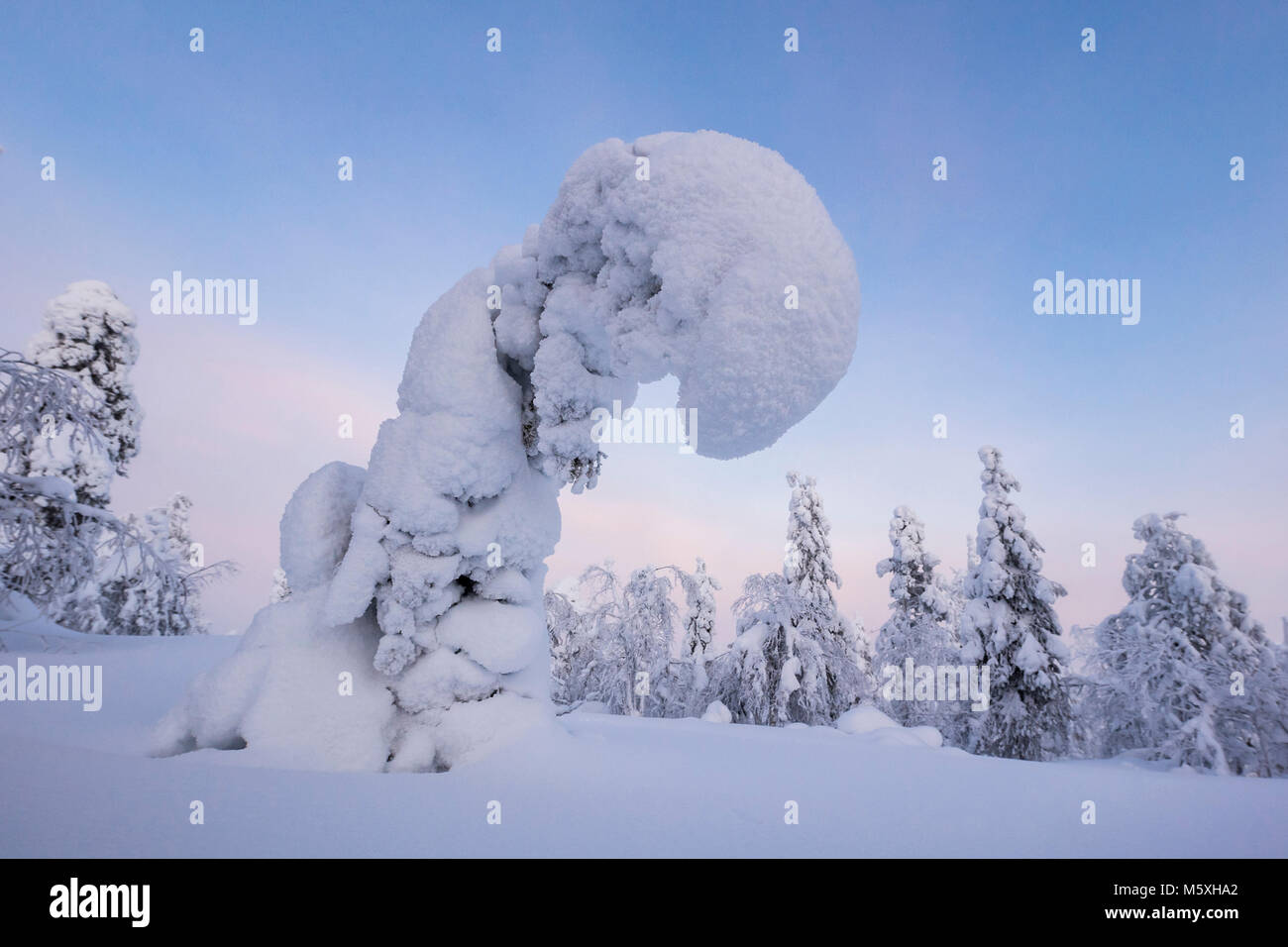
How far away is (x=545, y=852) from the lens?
8.77ft

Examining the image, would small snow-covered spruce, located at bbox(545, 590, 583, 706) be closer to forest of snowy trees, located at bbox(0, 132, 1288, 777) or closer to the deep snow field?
forest of snowy trees, located at bbox(0, 132, 1288, 777)

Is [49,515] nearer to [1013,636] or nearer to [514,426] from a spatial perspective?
[514,426]

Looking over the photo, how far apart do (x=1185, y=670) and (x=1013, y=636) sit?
3.64 metres

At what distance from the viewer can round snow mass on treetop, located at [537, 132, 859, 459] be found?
12.7 feet

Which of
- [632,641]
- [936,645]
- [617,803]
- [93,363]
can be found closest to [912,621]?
[936,645]

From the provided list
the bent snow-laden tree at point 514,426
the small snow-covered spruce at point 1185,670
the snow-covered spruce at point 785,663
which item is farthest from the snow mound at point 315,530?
the small snow-covered spruce at point 1185,670

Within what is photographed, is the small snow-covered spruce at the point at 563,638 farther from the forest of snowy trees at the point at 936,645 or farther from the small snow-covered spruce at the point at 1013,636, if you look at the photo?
Result: the small snow-covered spruce at the point at 1013,636

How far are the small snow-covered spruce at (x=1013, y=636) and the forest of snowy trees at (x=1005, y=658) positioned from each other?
4 cm

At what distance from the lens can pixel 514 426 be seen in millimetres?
5707

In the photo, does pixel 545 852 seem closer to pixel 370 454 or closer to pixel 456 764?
pixel 456 764

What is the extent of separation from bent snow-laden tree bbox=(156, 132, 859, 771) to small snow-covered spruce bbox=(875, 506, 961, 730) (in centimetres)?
1745

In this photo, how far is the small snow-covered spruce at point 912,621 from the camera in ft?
62.9

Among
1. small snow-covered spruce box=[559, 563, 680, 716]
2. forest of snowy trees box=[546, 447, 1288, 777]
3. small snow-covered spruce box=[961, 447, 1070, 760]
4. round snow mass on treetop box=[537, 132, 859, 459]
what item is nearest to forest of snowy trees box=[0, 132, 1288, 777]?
round snow mass on treetop box=[537, 132, 859, 459]
